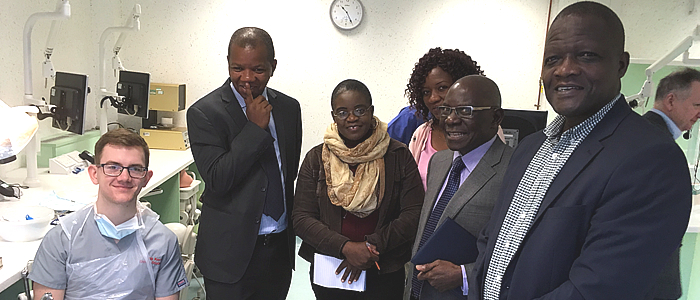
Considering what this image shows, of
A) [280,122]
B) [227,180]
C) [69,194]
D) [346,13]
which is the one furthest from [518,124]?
[346,13]

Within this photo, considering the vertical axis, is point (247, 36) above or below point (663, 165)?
above

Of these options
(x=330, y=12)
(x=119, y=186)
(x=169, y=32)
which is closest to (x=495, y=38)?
(x=330, y=12)

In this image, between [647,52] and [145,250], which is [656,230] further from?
[647,52]

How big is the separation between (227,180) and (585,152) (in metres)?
1.10

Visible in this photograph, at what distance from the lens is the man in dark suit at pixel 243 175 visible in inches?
63.8

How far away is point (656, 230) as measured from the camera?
2.64 feet

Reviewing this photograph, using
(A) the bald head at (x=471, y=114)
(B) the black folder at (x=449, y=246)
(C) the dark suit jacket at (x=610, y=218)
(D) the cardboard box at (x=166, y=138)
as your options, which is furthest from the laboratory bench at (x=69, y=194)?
(C) the dark suit jacket at (x=610, y=218)

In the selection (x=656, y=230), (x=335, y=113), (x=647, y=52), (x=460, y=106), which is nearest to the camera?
(x=656, y=230)

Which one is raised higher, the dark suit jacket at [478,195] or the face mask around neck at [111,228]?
the dark suit jacket at [478,195]

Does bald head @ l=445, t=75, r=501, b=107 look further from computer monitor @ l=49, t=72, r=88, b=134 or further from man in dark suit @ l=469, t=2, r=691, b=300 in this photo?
computer monitor @ l=49, t=72, r=88, b=134

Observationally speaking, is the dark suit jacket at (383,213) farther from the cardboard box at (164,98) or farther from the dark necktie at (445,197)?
the cardboard box at (164,98)

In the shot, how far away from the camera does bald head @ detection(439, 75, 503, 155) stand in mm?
1402

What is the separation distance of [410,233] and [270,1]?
10.7ft

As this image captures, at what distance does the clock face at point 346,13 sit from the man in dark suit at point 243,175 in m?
2.66
